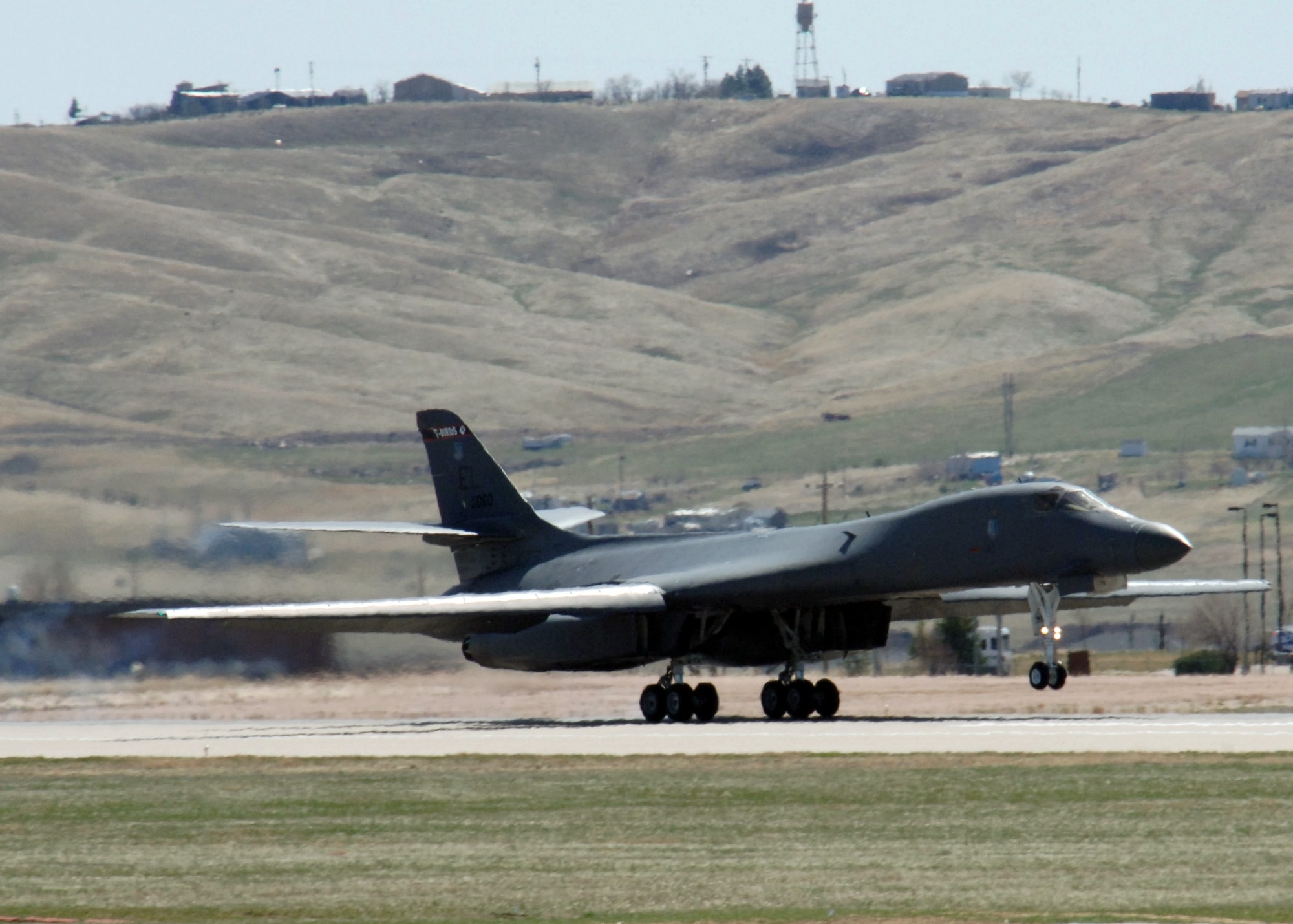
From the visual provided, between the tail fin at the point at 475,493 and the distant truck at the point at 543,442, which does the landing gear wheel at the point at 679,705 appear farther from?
the distant truck at the point at 543,442

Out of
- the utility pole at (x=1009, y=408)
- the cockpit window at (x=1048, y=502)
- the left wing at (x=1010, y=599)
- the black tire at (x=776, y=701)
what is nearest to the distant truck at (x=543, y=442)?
the utility pole at (x=1009, y=408)

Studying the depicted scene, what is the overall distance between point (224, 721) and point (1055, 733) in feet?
50.0

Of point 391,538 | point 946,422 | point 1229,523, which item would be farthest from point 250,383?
point 391,538

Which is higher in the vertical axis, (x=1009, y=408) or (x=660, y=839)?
(x=660, y=839)

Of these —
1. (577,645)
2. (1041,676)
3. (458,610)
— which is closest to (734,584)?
(577,645)

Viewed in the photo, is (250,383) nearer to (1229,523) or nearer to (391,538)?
(1229,523)

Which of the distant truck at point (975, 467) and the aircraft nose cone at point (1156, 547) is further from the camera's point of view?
the distant truck at point (975, 467)

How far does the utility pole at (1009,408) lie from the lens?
16162 cm

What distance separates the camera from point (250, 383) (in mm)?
170625

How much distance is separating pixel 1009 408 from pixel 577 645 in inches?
5271

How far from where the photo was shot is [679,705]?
34.6 m

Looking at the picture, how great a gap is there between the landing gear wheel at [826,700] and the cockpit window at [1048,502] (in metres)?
5.42

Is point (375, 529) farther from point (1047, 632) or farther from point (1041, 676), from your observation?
point (1041, 676)

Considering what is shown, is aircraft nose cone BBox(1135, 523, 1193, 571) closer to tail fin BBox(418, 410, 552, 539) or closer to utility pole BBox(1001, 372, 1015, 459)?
tail fin BBox(418, 410, 552, 539)
